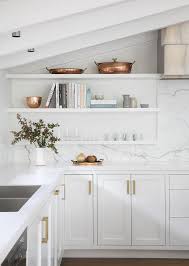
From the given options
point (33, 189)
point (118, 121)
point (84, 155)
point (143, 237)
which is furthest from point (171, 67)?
point (33, 189)

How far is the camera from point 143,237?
17.7ft

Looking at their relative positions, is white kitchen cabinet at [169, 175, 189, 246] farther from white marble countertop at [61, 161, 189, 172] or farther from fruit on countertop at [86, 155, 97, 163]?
fruit on countertop at [86, 155, 97, 163]

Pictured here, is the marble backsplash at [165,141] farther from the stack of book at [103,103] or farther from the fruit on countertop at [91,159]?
the stack of book at [103,103]

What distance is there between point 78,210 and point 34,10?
8.16 feet

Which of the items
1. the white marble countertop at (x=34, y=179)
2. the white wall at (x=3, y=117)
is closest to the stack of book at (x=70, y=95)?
the white wall at (x=3, y=117)

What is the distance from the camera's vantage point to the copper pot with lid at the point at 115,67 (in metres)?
5.79

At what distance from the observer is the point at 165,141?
6.03 metres

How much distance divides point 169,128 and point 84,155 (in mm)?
1009

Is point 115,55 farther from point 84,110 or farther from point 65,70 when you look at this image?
point 84,110

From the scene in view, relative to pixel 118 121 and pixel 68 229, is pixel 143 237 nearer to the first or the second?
pixel 68 229

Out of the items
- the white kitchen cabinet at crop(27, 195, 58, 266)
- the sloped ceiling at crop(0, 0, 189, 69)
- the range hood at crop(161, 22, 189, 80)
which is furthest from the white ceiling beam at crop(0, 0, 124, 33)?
the range hood at crop(161, 22, 189, 80)

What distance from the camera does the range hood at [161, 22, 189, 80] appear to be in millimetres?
5527

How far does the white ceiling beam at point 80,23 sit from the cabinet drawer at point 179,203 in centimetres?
186

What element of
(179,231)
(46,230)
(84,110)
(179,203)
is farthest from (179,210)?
(46,230)
